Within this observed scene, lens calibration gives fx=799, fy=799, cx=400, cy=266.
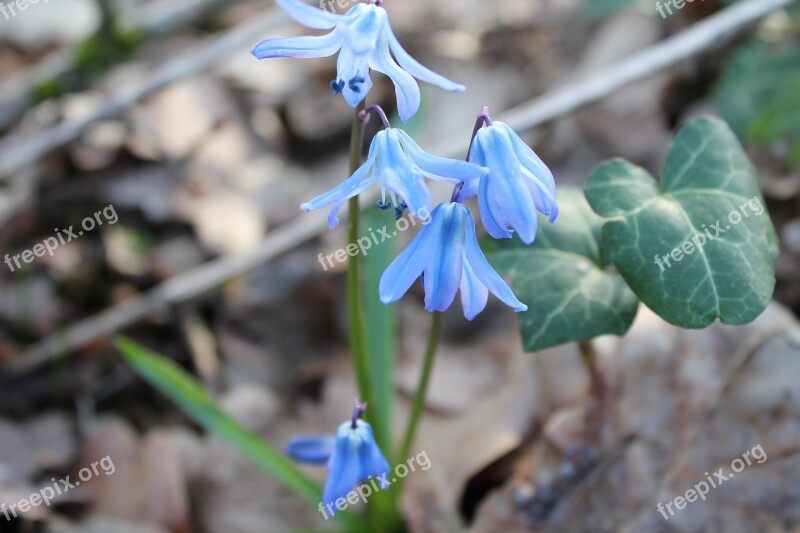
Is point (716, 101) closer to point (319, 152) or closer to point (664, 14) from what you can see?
point (664, 14)

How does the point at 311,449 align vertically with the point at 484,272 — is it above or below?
below

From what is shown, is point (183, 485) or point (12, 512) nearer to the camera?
point (12, 512)

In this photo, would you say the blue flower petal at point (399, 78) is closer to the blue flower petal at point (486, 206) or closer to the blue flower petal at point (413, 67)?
the blue flower petal at point (413, 67)

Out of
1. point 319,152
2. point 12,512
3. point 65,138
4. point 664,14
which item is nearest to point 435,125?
point 319,152

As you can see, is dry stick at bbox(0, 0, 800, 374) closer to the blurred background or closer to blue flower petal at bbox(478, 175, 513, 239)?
the blurred background

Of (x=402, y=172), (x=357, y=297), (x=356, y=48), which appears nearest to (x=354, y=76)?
(x=356, y=48)

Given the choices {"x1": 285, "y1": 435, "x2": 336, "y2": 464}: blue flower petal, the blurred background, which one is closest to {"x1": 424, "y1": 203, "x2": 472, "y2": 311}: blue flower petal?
{"x1": 285, "y1": 435, "x2": 336, "y2": 464}: blue flower petal
